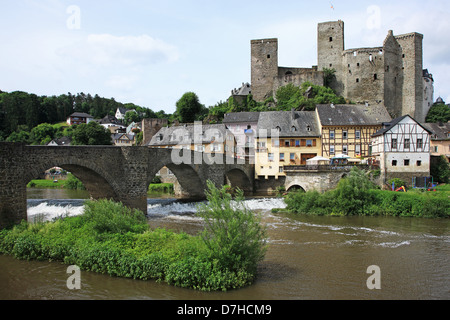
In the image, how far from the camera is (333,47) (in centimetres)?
6612

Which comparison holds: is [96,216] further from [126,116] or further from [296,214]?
[126,116]

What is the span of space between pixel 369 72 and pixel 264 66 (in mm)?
18062

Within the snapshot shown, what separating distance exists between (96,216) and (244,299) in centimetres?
769

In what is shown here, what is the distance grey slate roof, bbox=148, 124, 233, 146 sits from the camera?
51281mm

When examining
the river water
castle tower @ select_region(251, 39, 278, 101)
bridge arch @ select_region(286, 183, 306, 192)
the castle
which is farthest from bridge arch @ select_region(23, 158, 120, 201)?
castle tower @ select_region(251, 39, 278, 101)

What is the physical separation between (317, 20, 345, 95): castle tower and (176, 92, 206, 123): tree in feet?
77.0

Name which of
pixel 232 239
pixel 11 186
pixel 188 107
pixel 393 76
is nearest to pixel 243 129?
pixel 188 107

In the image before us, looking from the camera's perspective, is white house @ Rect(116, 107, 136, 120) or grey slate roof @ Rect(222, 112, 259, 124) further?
white house @ Rect(116, 107, 136, 120)

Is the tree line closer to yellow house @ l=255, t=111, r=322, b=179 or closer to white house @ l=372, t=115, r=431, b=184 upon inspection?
yellow house @ l=255, t=111, r=322, b=179

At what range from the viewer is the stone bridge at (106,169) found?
58.2 feet

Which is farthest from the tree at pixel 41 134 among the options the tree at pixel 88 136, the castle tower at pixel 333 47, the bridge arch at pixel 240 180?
the castle tower at pixel 333 47

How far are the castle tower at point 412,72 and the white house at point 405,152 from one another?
93.1 feet
